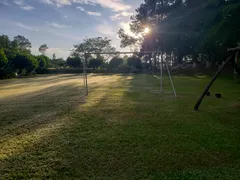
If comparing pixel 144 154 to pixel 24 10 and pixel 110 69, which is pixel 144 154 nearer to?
pixel 24 10

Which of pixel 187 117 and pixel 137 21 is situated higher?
pixel 137 21

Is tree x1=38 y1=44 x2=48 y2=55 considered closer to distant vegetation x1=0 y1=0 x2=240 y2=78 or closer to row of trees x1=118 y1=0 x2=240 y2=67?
distant vegetation x1=0 y1=0 x2=240 y2=78

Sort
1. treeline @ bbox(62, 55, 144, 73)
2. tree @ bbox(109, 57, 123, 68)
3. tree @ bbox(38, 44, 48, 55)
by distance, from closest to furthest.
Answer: treeline @ bbox(62, 55, 144, 73)
tree @ bbox(109, 57, 123, 68)
tree @ bbox(38, 44, 48, 55)

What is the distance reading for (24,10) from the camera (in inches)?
646

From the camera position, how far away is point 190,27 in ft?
61.6

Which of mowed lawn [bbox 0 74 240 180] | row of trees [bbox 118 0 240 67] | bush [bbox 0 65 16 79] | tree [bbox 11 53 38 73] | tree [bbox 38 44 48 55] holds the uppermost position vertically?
tree [bbox 38 44 48 55]

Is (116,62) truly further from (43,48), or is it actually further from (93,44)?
(43,48)

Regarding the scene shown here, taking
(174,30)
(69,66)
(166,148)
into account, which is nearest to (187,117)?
(166,148)

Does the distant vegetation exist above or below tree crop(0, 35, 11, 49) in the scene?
below

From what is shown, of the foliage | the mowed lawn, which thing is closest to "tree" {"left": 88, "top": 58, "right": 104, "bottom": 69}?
the foliage

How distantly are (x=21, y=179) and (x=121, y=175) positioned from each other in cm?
122

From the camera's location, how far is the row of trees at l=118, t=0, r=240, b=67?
11906mm

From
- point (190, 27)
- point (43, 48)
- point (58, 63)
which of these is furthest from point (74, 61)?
point (43, 48)

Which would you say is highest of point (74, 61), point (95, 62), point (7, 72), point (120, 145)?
point (74, 61)
